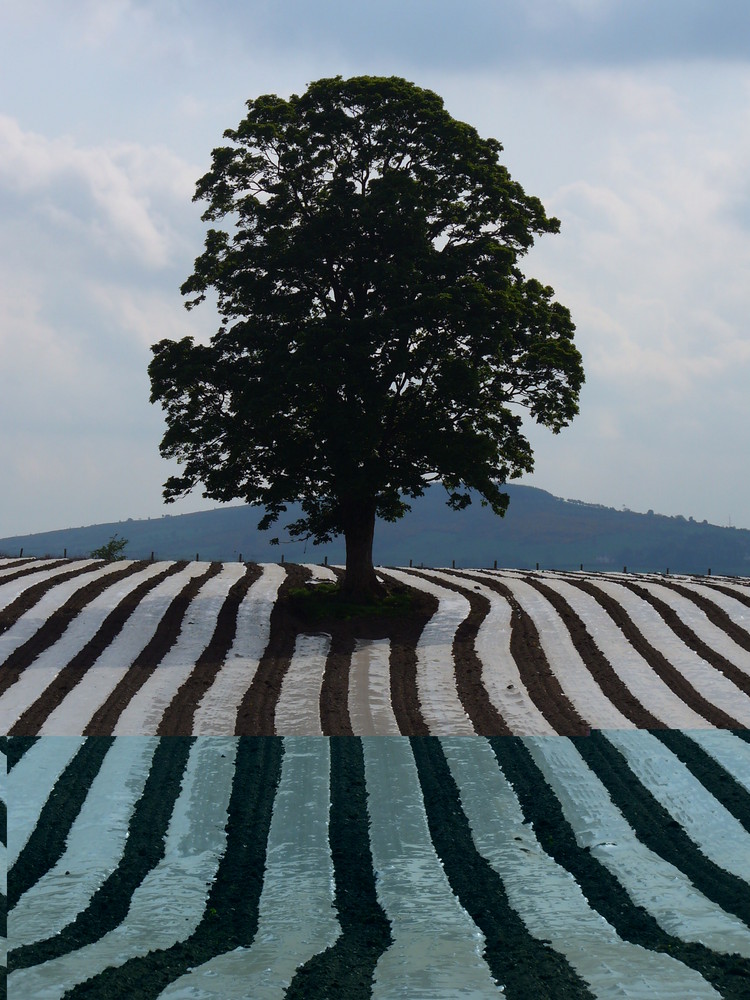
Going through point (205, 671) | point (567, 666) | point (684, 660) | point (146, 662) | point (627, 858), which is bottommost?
point (627, 858)

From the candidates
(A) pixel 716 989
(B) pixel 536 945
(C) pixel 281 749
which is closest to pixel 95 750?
(C) pixel 281 749

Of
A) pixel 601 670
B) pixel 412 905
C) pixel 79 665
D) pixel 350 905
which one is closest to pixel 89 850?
pixel 350 905

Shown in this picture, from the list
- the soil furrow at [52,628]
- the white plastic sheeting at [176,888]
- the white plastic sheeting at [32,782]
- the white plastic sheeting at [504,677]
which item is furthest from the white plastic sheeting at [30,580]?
the white plastic sheeting at [176,888]

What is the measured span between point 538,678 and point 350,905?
41.1ft

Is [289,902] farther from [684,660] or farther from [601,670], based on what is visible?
[684,660]

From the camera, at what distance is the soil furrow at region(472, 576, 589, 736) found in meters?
22.0

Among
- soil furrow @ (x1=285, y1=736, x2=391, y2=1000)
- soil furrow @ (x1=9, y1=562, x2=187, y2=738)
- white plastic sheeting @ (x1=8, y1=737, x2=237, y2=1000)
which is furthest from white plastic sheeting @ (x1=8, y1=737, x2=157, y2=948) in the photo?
soil furrow @ (x1=285, y1=736, x2=391, y2=1000)

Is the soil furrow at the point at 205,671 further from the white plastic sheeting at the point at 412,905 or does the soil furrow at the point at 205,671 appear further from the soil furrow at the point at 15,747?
the white plastic sheeting at the point at 412,905

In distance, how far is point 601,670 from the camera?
2594 cm

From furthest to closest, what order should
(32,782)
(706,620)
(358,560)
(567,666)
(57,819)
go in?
(358,560) → (706,620) → (567,666) → (32,782) → (57,819)

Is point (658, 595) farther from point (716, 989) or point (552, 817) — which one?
point (716, 989)

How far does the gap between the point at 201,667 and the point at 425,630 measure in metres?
6.54

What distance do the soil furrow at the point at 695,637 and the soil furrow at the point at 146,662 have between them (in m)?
13.5

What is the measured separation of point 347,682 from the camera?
25.0m
